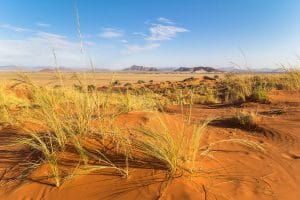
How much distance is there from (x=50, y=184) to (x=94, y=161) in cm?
47

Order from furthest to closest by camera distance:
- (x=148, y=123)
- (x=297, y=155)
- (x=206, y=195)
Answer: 1. (x=148, y=123)
2. (x=297, y=155)
3. (x=206, y=195)

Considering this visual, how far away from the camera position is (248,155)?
405 centimetres

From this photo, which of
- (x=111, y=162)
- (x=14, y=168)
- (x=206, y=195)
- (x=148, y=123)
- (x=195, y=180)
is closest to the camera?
(x=206, y=195)

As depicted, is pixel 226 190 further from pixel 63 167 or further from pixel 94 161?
pixel 63 167

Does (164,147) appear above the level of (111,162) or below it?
above

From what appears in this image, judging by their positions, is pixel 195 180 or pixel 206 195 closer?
pixel 206 195

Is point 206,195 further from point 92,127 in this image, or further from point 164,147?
point 92,127

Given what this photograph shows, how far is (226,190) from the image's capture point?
3107 mm

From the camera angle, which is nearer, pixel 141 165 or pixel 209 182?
pixel 209 182

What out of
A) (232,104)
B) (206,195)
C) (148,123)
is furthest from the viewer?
(232,104)

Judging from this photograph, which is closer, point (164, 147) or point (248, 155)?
point (164, 147)

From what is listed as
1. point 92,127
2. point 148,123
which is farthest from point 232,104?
point 92,127

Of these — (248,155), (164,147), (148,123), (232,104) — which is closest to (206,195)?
(164,147)

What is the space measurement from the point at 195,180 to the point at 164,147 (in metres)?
0.40
